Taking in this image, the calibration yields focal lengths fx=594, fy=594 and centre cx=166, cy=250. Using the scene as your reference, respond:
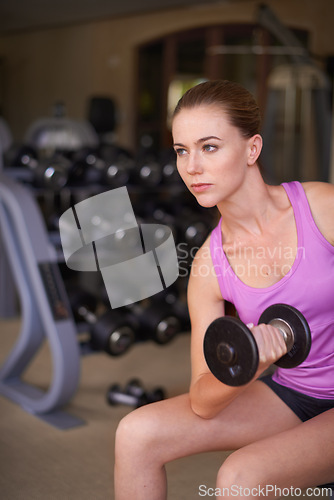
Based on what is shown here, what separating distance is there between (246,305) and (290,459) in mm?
296

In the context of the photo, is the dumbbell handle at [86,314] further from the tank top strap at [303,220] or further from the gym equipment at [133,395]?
the tank top strap at [303,220]

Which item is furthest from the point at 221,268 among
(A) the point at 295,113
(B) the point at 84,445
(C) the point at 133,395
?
(A) the point at 295,113

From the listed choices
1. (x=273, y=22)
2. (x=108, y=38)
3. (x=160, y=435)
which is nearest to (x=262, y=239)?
(x=160, y=435)

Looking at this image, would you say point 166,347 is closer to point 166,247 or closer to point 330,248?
point 166,247

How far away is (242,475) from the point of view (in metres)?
0.97

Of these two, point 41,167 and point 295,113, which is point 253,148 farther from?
point 295,113

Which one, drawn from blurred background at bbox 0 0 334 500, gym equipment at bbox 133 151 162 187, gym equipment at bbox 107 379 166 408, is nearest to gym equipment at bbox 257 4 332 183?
blurred background at bbox 0 0 334 500

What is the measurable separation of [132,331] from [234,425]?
1097 mm

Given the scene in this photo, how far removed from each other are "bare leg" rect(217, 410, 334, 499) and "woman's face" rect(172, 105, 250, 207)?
0.44 m

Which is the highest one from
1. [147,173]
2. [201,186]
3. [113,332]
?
[201,186]

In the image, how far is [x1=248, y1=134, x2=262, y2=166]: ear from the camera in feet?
3.57

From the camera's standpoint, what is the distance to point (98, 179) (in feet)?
8.32

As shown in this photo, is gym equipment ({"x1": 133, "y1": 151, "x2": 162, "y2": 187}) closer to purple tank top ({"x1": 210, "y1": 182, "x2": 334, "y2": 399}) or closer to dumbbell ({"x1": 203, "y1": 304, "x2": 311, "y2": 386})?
purple tank top ({"x1": 210, "y1": 182, "x2": 334, "y2": 399})

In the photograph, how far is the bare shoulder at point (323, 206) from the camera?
1140 millimetres
